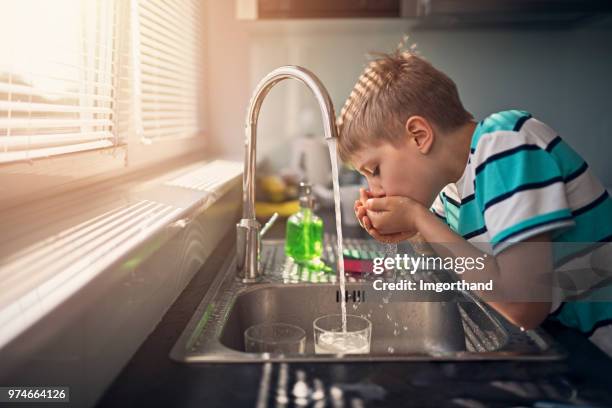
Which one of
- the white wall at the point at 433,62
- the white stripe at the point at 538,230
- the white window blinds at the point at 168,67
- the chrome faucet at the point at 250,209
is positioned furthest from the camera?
the white wall at the point at 433,62

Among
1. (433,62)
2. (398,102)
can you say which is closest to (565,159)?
(398,102)

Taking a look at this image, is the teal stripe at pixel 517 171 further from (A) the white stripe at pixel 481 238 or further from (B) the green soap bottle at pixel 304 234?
(B) the green soap bottle at pixel 304 234

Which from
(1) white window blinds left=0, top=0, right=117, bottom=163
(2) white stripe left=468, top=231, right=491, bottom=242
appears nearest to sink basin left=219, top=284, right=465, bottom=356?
(2) white stripe left=468, top=231, right=491, bottom=242

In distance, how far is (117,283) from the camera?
72cm

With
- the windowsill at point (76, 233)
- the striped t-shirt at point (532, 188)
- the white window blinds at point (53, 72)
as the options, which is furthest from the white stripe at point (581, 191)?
the white window blinds at point (53, 72)

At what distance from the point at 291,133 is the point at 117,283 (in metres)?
1.84

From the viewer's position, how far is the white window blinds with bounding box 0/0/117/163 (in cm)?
86

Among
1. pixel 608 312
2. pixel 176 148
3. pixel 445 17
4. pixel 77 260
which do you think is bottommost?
pixel 608 312

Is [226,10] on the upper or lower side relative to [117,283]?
upper

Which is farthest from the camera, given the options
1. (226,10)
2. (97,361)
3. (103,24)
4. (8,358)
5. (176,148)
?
(226,10)

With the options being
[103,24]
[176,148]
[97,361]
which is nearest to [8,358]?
[97,361]

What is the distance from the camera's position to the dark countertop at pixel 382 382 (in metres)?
0.64

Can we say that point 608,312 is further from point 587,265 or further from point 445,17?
point 445,17

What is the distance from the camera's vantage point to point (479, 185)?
91cm
